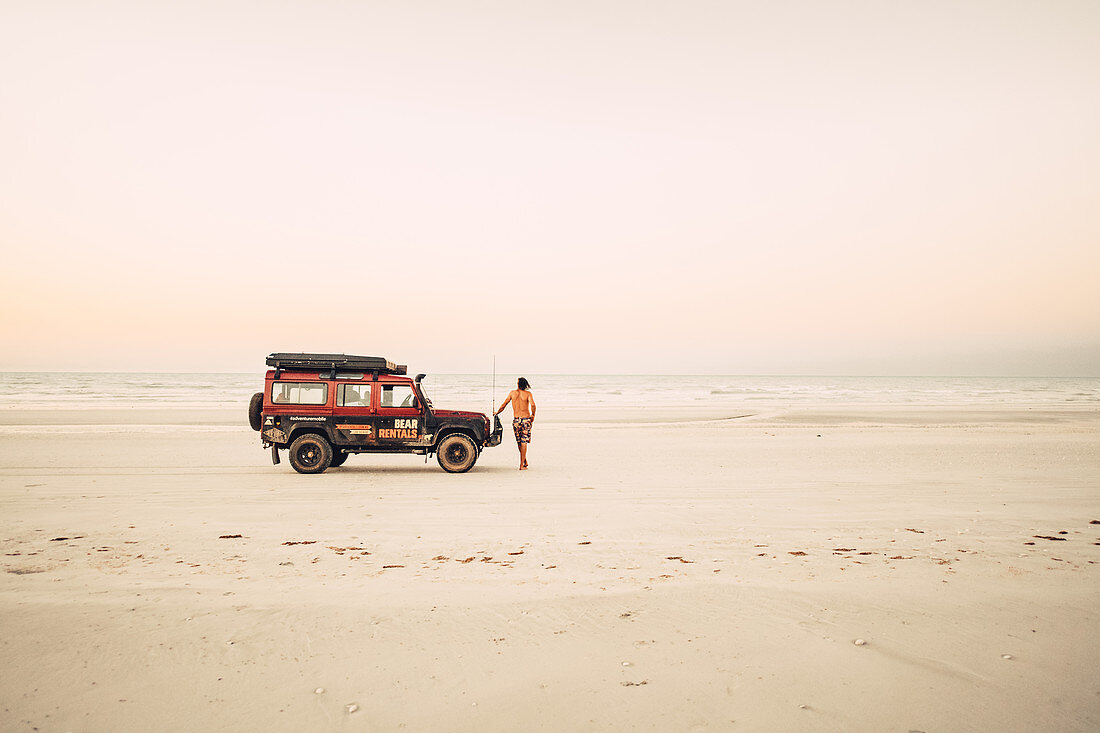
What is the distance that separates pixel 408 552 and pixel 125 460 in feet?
36.8

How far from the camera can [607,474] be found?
13.1 metres

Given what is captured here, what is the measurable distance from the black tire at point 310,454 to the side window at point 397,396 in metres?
1.48

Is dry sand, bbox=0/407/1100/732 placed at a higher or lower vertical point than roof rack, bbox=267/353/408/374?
lower

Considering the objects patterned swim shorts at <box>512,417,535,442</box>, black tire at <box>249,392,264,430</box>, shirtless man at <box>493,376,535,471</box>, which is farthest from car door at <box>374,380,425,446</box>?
black tire at <box>249,392,264,430</box>

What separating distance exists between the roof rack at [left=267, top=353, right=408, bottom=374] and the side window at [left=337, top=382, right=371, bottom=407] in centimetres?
37

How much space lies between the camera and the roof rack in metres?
13.6

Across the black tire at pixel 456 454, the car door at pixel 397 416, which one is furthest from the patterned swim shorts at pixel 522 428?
the car door at pixel 397 416

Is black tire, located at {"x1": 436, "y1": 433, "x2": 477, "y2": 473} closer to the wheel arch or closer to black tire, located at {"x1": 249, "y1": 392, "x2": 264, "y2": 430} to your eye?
the wheel arch

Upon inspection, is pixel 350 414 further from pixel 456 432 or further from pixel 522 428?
pixel 522 428

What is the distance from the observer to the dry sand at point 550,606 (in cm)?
371

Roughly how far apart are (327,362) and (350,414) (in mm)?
1204

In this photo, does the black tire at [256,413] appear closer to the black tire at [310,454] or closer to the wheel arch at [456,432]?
the black tire at [310,454]

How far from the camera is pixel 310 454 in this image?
43.9ft

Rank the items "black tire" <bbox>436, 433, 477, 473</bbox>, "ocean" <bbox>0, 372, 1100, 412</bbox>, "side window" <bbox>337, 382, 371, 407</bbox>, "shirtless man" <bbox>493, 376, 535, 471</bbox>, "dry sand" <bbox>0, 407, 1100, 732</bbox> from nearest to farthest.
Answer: "dry sand" <bbox>0, 407, 1100, 732</bbox>, "black tire" <bbox>436, 433, 477, 473</bbox>, "side window" <bbox>337, 382, 371, 407</bbox>, "shirtless man" <bbox>493, 376, 535, 471</bbox>, "ocean" <bbox>0, 372, 1100, 412</bbox>
